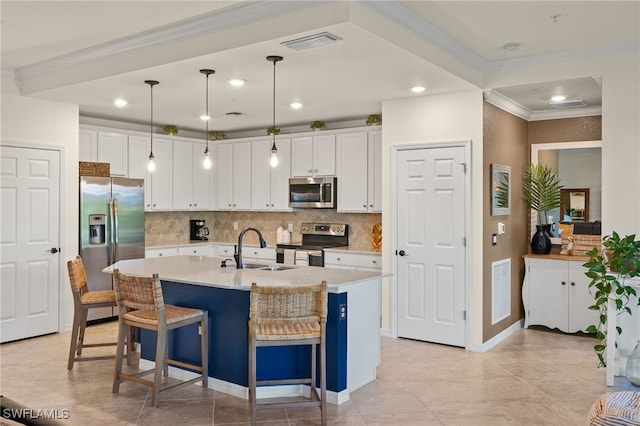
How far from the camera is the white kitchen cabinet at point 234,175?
7.74 meters

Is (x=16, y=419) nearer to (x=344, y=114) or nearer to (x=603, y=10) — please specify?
(x=603, y=10)

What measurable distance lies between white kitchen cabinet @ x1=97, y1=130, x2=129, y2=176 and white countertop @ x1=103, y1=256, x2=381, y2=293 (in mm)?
2215

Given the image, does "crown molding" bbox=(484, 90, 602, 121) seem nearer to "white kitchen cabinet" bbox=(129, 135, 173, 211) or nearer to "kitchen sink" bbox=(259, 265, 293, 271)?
"kitchen sink" bbox=(259, 265, 293, 271)

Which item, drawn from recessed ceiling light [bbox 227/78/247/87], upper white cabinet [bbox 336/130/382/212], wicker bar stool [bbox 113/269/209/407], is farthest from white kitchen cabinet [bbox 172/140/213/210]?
wicker bar stool [bbox 113/269/209/407]

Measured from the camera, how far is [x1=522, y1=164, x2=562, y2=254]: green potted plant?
594 cm

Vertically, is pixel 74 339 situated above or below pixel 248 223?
below

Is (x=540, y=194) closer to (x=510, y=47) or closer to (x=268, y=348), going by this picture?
(x=510, y=47)

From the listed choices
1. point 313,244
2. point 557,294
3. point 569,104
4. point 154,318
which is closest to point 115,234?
point 313,244

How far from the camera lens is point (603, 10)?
370 cm

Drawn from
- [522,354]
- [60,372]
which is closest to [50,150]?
[60,372]

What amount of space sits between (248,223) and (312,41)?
487 centimetres

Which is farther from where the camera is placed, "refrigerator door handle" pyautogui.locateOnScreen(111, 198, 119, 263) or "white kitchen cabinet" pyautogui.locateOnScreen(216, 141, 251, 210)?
"white kitchen cabinet" pyautogui.locateOnScreen(216, 141, 251, 210)

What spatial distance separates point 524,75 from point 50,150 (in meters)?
4.84

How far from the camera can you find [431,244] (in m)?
5.45
